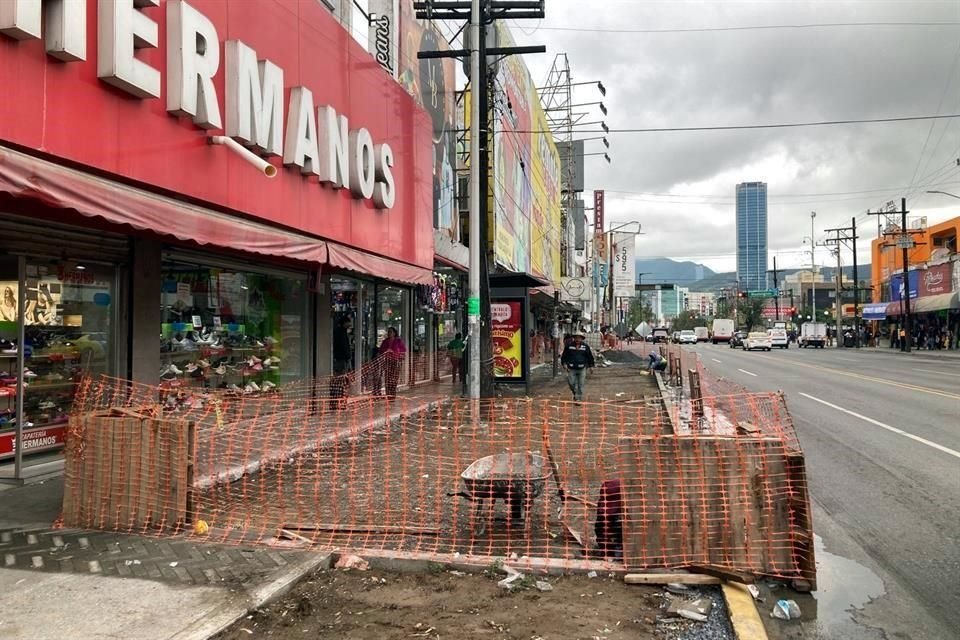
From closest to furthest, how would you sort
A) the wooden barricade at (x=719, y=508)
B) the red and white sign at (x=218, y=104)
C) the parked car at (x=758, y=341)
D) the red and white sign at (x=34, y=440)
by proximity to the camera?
the wooden barricade at (x=719, y=508) < the red and white sign at (x=218, y=104) < the red and white sign at (x=34, y=440) < the parked car at (x=758, y=341)

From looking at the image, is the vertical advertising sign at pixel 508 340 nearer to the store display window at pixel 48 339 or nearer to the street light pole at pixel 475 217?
the street light pole at pixel 475 217

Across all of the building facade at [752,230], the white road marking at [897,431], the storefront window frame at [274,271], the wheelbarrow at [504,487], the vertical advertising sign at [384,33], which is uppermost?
the building facade at [752,230]

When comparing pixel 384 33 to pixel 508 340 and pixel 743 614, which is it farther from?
pixel 743 614

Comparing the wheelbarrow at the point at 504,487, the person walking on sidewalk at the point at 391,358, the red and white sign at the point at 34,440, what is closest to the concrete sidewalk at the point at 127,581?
the wheelbarrow at the point at 504,487

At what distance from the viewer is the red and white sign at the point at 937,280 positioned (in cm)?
4512

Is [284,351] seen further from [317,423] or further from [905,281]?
[905,281]

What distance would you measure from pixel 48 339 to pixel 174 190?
223cm

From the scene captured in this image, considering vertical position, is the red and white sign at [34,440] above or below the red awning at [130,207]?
below

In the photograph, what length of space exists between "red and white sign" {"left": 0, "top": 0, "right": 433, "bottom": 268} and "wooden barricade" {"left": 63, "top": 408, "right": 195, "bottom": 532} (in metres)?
2.53

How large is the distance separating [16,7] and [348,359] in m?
9.33

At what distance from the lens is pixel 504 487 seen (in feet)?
18.2

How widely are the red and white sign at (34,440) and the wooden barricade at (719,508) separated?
614 centimetres

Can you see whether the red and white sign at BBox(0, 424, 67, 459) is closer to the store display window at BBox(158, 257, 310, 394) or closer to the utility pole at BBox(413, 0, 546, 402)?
the store display window at BBox(158, 257, 310, 394)

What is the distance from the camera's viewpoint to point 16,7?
17.7 feet
